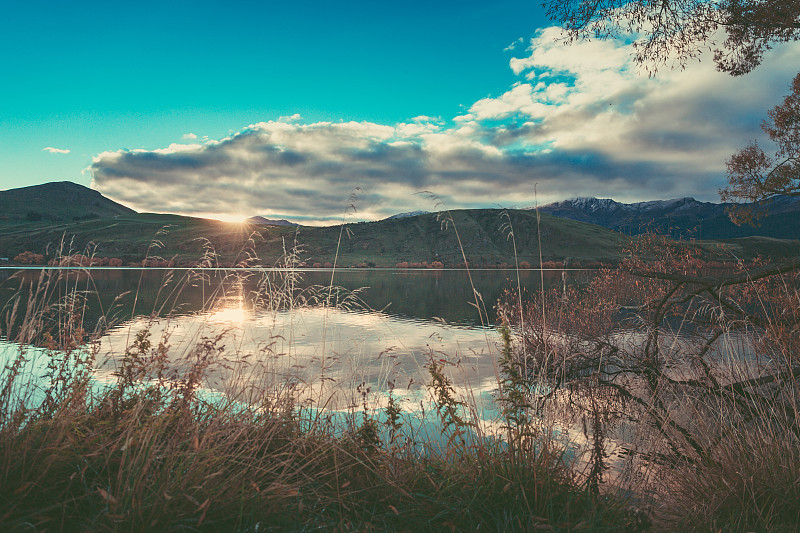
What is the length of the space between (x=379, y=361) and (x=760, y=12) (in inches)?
401

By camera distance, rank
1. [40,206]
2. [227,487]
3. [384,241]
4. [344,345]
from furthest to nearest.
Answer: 1. [40,206]
2. [384,241]
3. [344,345]
4. [227,487]

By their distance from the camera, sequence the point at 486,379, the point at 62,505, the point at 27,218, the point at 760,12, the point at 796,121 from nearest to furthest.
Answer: the point at 62,505 < the point at 760,12 < the point at 486,379 < the point at 796,121 < the point at 27,218

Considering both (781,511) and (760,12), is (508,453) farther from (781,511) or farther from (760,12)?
(760,12)

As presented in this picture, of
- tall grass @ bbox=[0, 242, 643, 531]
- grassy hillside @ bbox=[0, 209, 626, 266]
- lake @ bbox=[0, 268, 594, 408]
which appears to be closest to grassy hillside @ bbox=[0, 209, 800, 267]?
grassy hillside @ bbox=[0, 209, 626, 266]

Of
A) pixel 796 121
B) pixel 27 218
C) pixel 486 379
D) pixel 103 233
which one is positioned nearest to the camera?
pixel 486 379

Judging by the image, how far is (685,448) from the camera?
14.0 feet

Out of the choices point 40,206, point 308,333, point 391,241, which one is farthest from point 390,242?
point 40,206

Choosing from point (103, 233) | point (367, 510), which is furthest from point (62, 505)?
point (103, 233)

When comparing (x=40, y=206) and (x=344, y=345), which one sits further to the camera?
(x=40, y=206)

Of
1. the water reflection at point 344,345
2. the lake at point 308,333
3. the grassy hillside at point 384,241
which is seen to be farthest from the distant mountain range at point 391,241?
the water reflection at point 344,345

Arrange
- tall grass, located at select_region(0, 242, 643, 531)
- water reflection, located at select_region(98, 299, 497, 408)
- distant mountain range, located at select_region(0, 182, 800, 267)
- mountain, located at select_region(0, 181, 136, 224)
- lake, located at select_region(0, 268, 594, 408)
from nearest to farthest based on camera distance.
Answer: tall grass, located at select_region(0, 242, 643, 531) < lake, located at select_region(0, 268, 594, 408) < water reflection, located at select_region(98, 299, 497, 408) < distant mountain range, located at select_region(0, 182, 800, 267) < mountain, located at select_region(0, 181, 136, 224)

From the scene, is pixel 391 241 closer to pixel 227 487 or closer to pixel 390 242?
pixel 390 242

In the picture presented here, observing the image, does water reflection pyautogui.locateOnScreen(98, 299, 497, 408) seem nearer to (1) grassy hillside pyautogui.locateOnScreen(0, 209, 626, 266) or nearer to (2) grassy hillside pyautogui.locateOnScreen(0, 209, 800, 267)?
(2) grassy hillside pyautogui.locateOnScreen(0, 209, 800, 267)

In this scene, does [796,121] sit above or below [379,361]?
above
